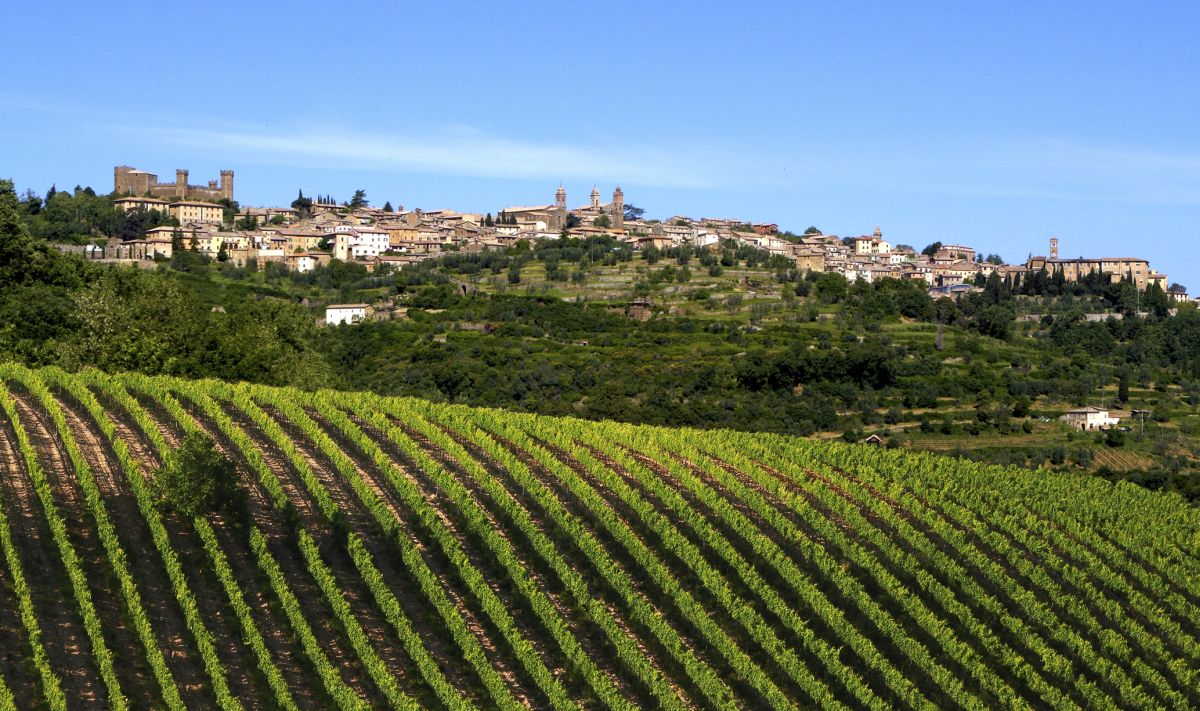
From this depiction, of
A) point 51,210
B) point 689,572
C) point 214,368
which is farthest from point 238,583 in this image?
point 51,210

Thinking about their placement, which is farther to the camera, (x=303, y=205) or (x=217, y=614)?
(x=303, y=205)

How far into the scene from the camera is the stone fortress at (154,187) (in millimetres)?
152750

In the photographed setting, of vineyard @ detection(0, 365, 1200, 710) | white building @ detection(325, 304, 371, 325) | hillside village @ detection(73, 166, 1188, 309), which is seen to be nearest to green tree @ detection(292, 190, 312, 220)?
hillside village @ detection(73, 166, 1188, 309)

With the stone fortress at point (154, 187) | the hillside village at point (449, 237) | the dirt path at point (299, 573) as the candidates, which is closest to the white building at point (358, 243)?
the hillside village at point (449, 237)

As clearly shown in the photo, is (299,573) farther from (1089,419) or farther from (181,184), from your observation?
(181,184)

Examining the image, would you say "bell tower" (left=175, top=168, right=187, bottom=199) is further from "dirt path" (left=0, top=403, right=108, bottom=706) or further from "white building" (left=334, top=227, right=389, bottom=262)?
"dirt path" (left=0, top=403, right=108, bottom=706)

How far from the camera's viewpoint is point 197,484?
29094mm

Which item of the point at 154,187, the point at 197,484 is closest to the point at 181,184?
the point at 154,187

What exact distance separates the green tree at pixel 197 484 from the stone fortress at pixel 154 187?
127 m

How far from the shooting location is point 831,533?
3159 centimetres

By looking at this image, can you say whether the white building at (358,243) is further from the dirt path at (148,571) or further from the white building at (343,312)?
the dirt path at (148,571)

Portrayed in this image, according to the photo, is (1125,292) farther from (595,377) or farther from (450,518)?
(450,518)

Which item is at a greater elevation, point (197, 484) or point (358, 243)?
point (358, 243)

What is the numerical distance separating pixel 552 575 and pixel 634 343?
5495 centimetres
